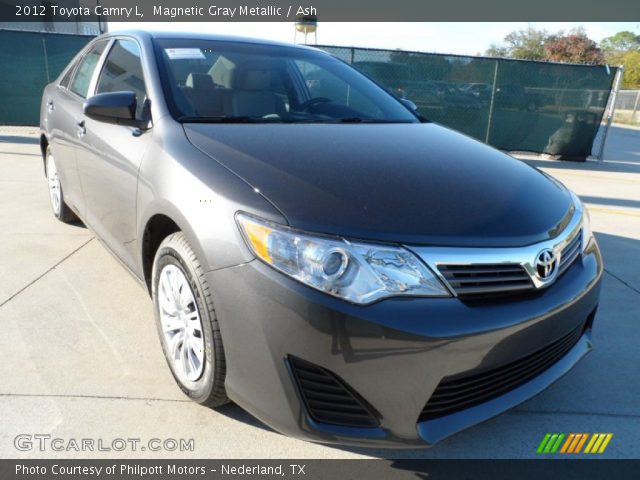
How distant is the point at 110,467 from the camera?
1.80 metres

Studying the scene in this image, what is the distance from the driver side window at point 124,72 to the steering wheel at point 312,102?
91 centimetres

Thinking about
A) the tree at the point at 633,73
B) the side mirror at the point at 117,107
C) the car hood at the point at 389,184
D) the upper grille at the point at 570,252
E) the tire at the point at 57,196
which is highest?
the tree at the point at 633,73

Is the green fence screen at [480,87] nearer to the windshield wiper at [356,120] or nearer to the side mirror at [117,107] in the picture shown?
the windshield wiper at [356,120]

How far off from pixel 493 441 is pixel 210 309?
126 centimetres

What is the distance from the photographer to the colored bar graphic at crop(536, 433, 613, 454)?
1.98 metres

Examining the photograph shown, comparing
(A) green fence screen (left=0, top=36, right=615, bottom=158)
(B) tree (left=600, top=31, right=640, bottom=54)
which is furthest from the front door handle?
(B) tree (left=600, top=31, right=640, bottom=54)

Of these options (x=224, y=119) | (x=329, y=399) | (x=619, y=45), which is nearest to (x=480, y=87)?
(x=224, y=119)

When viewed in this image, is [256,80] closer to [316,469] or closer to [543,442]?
[316,469]

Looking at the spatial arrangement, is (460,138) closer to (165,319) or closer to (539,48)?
(165,319)

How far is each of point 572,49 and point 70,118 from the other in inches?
2253

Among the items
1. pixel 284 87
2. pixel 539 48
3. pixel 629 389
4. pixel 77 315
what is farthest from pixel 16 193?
pixel 539 48

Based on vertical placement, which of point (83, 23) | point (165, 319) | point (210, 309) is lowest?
point (165, 319)

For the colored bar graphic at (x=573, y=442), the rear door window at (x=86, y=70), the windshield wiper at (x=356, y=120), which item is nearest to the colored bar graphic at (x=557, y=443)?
the colored bar graphic at (x=573, y=442)

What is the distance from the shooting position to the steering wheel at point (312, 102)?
2.96m
